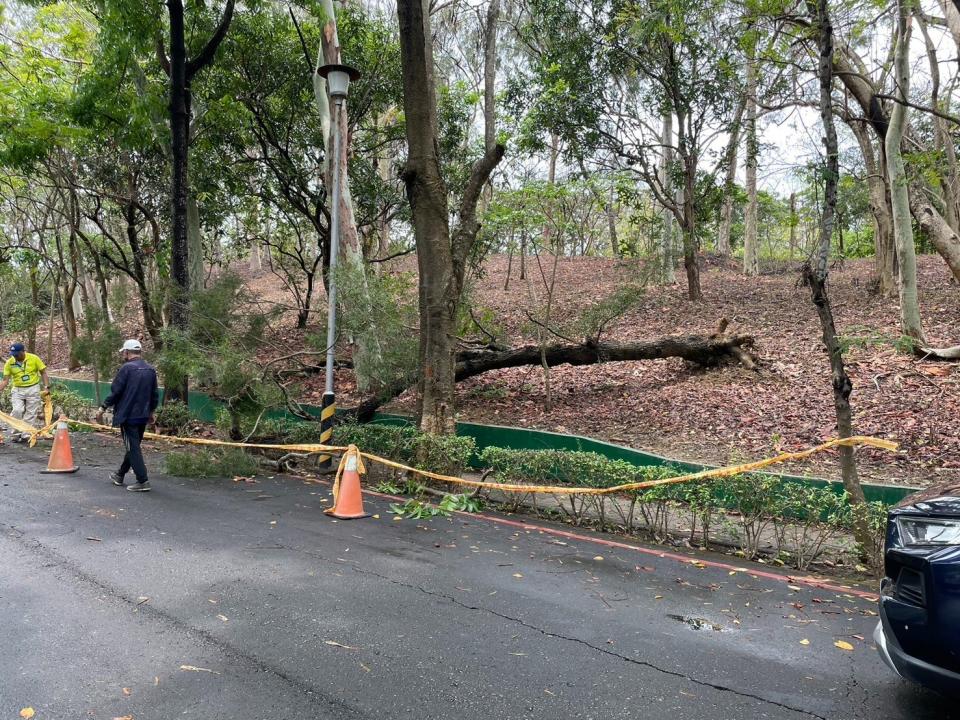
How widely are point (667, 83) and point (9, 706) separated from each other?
60.5ft

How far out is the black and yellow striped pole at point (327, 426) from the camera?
34.1ft

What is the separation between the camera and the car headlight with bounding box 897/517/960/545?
3.02 metres

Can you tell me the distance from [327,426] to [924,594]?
28.7 feet

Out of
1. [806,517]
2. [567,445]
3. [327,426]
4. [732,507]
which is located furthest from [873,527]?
[327,426]

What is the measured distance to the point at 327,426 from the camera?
1055cm

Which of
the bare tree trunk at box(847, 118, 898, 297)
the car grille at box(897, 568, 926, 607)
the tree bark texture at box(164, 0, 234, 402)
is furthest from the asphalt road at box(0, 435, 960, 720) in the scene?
the bare tree trunk at box(847, 118, 898, 297)

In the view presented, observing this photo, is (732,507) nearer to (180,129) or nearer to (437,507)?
(437,507)

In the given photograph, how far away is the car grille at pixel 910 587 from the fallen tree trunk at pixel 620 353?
35.2ft

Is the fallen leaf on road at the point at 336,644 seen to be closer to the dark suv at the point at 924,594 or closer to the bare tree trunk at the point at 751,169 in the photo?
the dark suv at the point at 924,594

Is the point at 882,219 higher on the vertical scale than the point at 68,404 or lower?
higher

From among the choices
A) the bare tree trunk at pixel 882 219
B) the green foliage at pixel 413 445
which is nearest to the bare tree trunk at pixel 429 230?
the green foliage at pixel 413 445

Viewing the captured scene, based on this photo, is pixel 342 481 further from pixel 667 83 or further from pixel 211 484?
pixel 667 83

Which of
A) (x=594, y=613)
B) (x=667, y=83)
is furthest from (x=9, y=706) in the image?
(x=667, y=83)

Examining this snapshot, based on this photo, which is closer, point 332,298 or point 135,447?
point 135,447
